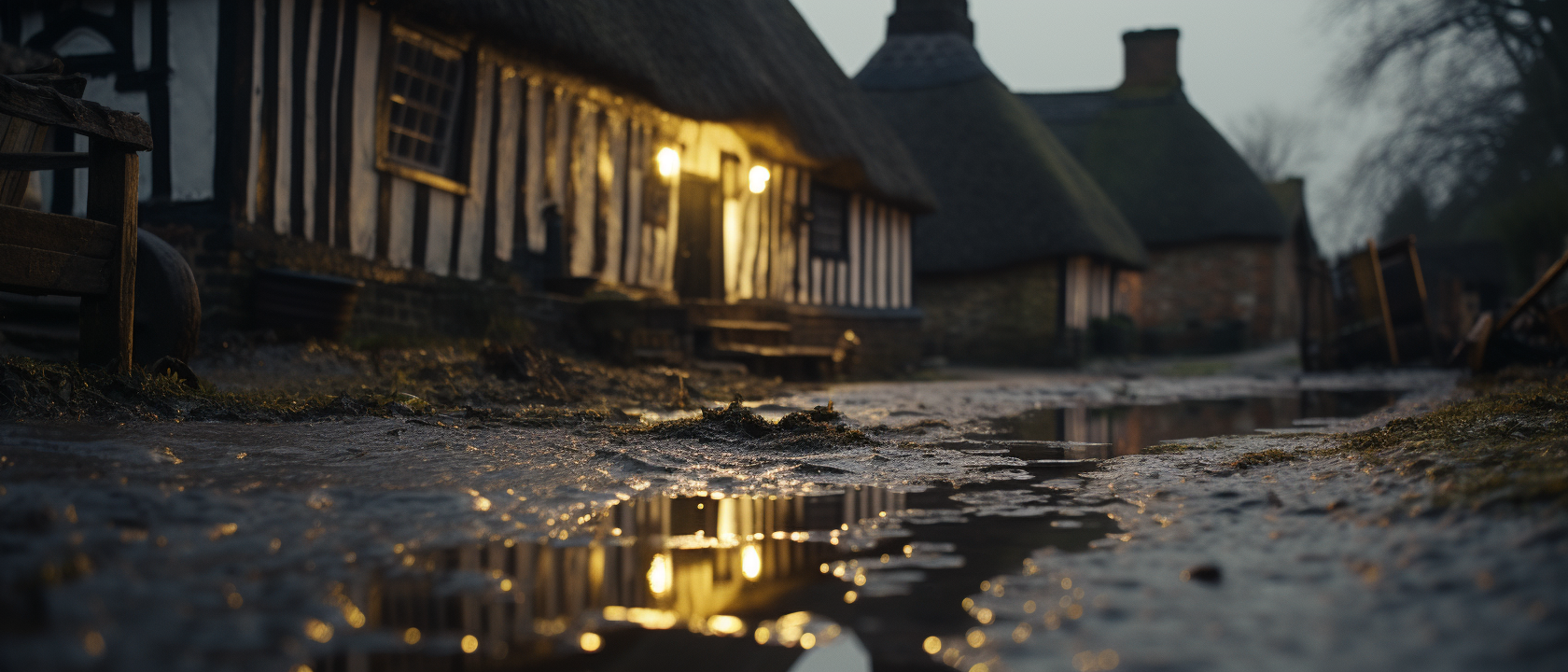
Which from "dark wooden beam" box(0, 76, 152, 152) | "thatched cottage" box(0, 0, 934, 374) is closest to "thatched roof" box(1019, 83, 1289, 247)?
"thatched cottage" box(0, 0, 934, 374)

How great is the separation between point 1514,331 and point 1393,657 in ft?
30.4

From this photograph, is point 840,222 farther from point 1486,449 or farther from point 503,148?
point 1486,449

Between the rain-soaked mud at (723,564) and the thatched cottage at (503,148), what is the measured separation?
431 centimetres

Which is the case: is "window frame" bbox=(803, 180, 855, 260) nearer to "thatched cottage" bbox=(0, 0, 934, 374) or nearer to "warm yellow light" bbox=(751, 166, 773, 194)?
"thatched cottage" bbox=(0, 0, 934, 374)

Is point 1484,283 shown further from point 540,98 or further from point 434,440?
point 434,440

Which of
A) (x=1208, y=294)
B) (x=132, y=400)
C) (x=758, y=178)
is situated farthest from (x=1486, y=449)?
(x=1208, y=294)

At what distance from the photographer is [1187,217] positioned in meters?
24.4

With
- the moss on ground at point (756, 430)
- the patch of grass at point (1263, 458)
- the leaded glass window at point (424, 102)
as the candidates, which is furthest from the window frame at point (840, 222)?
the patch of grass at point (1263, 458)

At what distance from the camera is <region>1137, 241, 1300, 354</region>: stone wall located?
77.8ft

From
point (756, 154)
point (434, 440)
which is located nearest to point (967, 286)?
point (756, 154)

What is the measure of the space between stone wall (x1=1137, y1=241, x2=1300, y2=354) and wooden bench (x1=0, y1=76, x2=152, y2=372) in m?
22.0

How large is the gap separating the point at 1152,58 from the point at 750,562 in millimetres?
28543

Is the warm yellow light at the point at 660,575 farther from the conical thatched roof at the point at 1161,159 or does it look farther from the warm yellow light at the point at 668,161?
the conical thatched roof at the point at 1161,159

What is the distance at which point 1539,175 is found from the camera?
25969 millimetres
